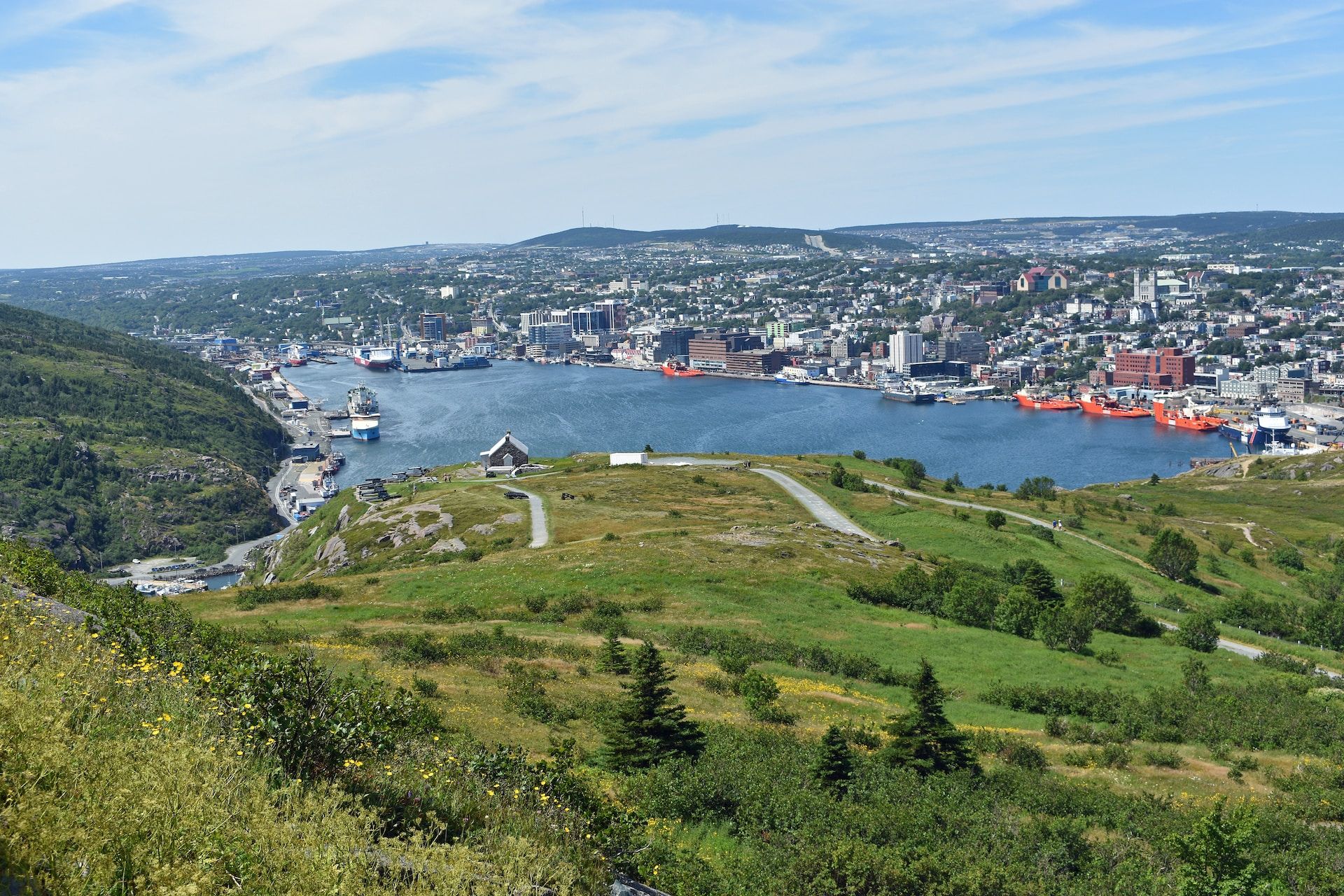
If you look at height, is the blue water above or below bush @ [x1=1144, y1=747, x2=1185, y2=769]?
below

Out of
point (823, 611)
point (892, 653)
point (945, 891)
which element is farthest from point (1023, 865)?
point (823, 611)

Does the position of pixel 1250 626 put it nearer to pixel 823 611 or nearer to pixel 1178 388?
pixel 823 611

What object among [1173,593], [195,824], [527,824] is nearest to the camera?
[195,824]

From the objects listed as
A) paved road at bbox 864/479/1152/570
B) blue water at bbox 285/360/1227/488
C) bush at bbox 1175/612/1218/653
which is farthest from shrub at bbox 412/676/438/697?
blue water at bbox 285/360/1227/488

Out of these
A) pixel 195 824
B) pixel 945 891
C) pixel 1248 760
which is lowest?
pixel 1248 760

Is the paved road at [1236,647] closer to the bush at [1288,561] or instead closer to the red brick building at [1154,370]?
the bush at [1288,561]

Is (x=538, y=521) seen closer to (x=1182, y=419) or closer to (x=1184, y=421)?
(x=1184, y=421)

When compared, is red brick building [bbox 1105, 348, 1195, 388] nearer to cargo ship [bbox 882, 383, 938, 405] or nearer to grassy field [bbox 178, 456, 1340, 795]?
cargo ship [bbox 882, 383, 938, 405]
